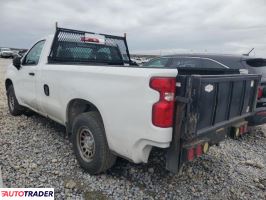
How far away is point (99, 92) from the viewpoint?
3053 millimetres

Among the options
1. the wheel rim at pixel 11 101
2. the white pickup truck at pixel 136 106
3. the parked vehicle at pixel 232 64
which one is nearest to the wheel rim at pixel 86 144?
the white pickup truck at pixel 136 106

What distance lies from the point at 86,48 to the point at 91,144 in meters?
2.12

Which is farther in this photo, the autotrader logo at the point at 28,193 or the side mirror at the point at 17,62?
the side mirror at the point at 17,62

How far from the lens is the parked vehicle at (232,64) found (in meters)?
4.75

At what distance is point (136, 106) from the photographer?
8.51 ft

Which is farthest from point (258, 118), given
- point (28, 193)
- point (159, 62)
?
point (28, 193)

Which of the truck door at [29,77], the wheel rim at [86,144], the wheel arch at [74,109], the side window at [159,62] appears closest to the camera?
the wheel rim at [86,144]

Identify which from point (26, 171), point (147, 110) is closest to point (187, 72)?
point (147, 110)

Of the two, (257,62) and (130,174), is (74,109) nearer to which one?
(130,174)

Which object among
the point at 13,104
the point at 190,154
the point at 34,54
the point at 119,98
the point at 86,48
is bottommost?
the point at 13,104

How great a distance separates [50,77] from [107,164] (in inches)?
65.7

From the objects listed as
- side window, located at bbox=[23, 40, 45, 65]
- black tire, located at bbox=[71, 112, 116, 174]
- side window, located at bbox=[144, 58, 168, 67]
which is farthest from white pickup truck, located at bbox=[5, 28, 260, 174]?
side window, located at bbox=[144, 58, 168, 67]

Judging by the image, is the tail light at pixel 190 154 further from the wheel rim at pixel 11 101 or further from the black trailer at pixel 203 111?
the wheel rim at pixel 11 101

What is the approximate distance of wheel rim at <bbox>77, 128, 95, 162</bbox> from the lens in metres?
3.44
